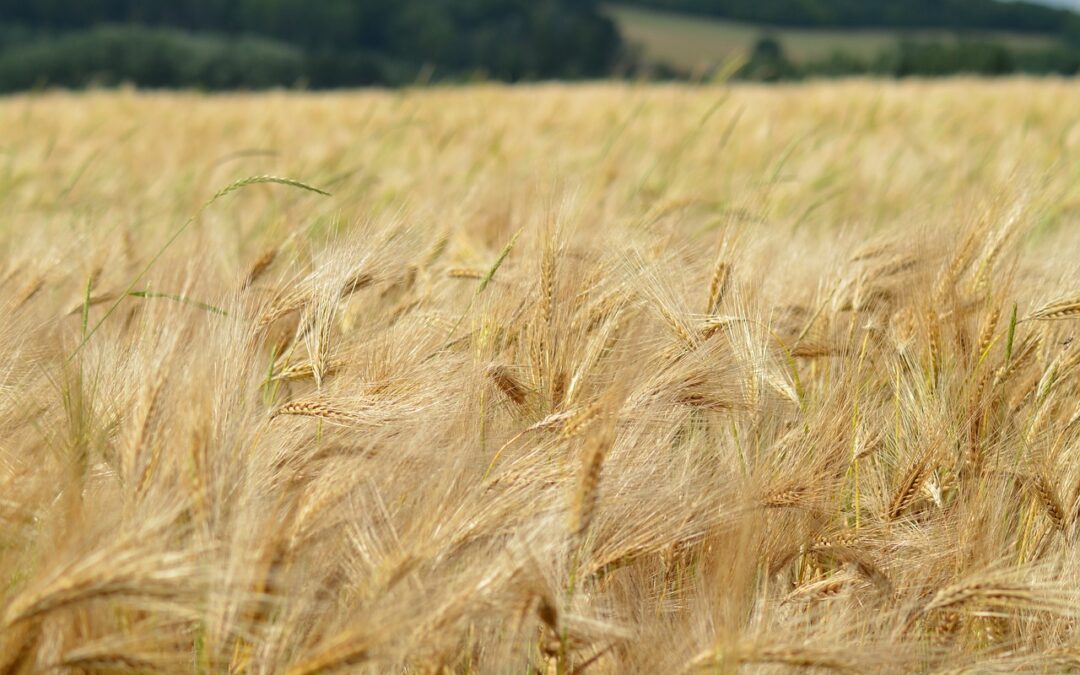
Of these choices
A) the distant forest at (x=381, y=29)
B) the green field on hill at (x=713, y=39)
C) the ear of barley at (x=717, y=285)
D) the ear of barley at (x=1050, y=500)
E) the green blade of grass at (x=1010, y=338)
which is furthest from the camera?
the green field on hill at (x=713, y=39)

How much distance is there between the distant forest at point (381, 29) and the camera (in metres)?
38.2

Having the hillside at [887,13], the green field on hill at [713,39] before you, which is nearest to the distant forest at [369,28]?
the green field on hill at [713,39]

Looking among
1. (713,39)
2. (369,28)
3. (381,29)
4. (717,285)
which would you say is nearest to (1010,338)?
(717,285)

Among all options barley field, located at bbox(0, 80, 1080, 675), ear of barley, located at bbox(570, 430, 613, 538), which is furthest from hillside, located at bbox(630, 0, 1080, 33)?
ear of barley, located at bbox(570, 430, 613, 538)

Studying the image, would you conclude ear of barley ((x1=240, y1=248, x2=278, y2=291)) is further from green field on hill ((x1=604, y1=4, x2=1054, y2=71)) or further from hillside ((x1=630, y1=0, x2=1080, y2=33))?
hillside ((x1=630, y1=0, x2=1080, y2=33))

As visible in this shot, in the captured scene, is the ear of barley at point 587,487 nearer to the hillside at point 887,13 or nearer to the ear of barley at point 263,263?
the ear of barley at point 263,263

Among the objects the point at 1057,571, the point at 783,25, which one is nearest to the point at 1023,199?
the point at 1057,571

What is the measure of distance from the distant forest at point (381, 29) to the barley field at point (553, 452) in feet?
114

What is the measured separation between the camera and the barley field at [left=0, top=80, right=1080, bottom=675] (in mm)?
769

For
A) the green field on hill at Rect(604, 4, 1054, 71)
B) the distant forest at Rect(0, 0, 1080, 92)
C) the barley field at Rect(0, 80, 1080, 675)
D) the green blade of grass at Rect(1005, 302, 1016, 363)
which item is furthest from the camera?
the green field on hill at Rect(604, 4, 1054, 71)

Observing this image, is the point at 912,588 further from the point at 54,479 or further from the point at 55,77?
the point at 55,77

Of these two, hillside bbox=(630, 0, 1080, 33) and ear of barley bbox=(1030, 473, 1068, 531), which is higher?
ear of barley bbox=(1030, 473, 1068, 531)

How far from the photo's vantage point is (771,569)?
3.49 feet

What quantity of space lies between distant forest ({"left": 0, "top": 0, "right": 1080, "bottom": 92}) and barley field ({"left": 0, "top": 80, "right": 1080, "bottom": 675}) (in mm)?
34600
